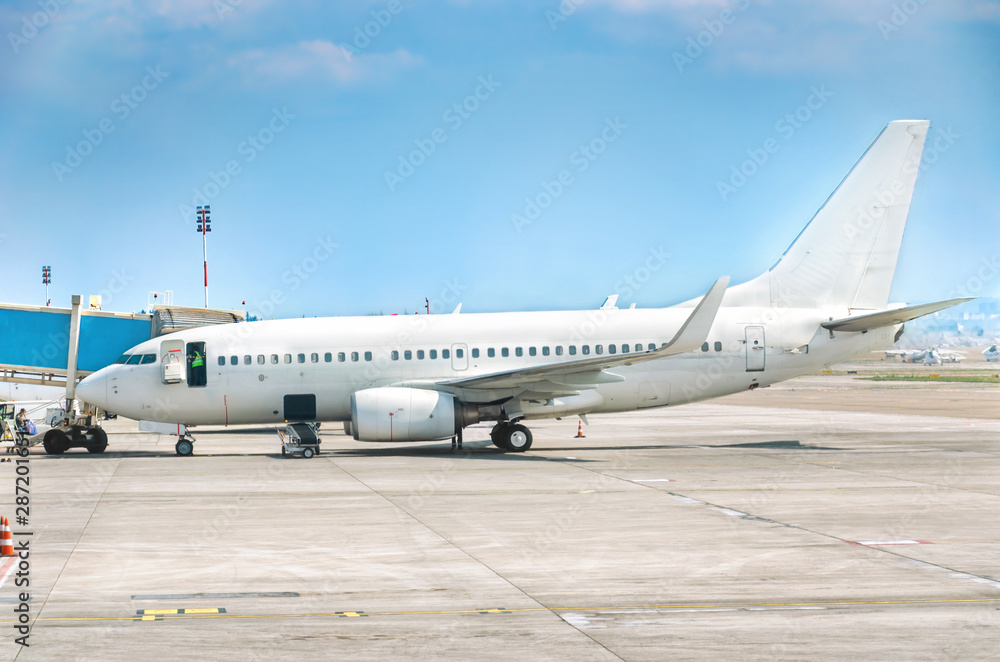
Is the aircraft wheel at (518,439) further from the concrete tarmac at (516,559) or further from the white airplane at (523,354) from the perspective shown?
the concrete tarmac at (516,559)

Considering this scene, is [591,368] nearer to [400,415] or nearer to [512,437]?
[512,437]

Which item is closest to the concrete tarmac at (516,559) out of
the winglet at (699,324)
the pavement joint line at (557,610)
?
the pavement joint line at (557,610)

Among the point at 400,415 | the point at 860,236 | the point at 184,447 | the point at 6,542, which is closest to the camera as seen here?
the point at 6,542

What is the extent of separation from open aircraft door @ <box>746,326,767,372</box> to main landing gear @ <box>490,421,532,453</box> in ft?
22.5

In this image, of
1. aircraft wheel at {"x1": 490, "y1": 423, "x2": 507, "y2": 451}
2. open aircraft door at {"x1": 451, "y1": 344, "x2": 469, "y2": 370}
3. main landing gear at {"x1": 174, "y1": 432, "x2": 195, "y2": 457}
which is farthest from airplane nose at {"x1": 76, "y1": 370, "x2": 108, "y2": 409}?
aircraft wheel at {"x1": 490, "y1": 423, "x2": 507, "y2": 451}

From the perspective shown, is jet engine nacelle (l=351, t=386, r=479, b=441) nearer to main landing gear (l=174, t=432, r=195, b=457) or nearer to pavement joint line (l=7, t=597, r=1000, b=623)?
main landing gear (l=174, t=432, r=195, b=457)

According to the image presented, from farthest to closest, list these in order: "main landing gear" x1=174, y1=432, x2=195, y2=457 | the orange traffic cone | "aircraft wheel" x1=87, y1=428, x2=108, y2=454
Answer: "aircraft wheel" x1=87, y1=428, x2=108, y2=454 < "main landing gear" x1=174, y1=432, x2=195, y2=457 < the orange traffic cone

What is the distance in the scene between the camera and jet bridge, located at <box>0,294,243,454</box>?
90.9ft

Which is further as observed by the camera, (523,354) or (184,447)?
(523,354)

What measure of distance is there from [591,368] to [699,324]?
3150 millimetres

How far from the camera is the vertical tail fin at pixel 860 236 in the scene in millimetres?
28781

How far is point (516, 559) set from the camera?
39.5ft

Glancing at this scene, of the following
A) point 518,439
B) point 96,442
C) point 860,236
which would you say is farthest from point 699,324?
point 96,442

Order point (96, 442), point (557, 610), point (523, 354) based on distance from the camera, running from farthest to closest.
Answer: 1. point (523, 354)
2. point (96, 442)
3. point (557, 610)
